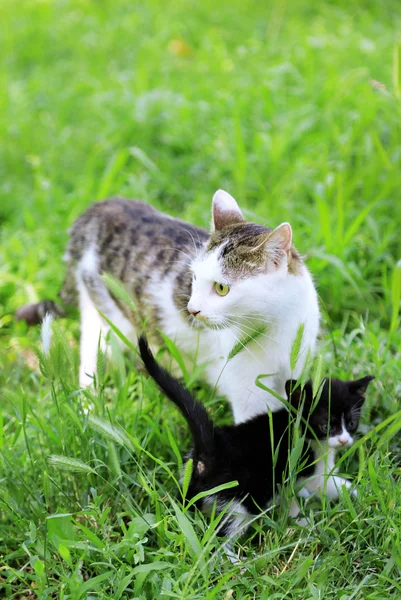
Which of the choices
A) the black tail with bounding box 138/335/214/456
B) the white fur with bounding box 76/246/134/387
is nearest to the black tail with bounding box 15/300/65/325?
the white fur with bounding box 76/246/134/387

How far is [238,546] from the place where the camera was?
206 centimetres

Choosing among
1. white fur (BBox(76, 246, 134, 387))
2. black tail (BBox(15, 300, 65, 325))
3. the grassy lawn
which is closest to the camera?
the grassy lawn

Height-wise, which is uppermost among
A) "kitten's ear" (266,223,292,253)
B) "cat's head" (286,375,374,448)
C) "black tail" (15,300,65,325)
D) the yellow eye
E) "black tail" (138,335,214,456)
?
"kitten's ear" (266,223,292,253)

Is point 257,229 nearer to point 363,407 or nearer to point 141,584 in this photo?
point 363,407

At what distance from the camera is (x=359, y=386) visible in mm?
2312

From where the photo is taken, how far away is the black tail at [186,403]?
1935 mm

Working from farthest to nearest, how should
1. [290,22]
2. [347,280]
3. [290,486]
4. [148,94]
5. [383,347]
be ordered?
[290,22]
[148,94]
[347,280]
[383,347]
[290,486]

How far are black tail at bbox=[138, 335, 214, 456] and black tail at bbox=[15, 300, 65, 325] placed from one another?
1.43 meters

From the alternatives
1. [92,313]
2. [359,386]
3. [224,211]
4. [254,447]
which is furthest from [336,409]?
[92,313]

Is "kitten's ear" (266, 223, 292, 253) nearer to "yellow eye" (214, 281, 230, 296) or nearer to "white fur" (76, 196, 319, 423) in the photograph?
"white fur" (76, 196, 319, 423)

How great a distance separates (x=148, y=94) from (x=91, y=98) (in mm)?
611

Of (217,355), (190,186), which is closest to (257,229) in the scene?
(217,355)

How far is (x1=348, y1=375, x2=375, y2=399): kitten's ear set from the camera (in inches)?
90.6

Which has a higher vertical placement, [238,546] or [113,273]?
[113,273]
